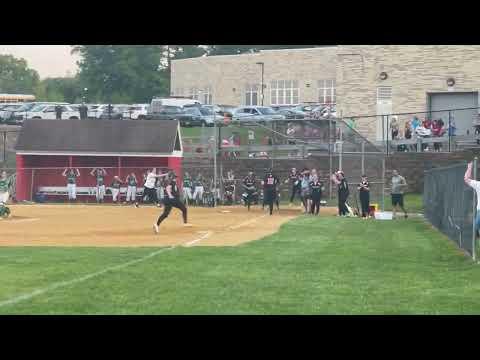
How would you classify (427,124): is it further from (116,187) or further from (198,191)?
(116,187)

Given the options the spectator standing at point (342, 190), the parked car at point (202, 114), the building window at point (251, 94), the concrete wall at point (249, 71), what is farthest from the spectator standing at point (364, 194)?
the building window at point (251, 94)

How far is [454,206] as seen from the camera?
24266 mm

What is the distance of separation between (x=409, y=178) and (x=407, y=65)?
38.3 ft

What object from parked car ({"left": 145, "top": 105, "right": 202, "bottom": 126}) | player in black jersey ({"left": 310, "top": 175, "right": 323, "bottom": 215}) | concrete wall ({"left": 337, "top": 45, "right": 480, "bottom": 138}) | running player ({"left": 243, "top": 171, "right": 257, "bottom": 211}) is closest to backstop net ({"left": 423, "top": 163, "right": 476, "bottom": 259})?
player in black jersey ({"left": 310, "top": 175, "right": 323, "bottom": 215})

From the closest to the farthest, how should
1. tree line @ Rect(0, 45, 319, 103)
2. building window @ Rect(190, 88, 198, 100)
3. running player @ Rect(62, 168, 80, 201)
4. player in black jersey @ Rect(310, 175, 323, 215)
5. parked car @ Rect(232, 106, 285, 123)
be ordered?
1. player in black jersey @ Rect(310, 175, 323, 215)
2. running player @ Rect(62, 168, 80, 201)
3. parked car @ Rect(232, 106, 285, 123)
4. building window @ Rect(190, 88, 198, 100)
5. tree line @ Rect(0, 45, 319, 103)

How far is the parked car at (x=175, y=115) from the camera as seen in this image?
68.6m

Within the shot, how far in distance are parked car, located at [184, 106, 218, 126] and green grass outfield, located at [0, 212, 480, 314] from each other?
142 ft

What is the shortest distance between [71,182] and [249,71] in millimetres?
41349

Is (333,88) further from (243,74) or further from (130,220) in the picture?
(130,220)

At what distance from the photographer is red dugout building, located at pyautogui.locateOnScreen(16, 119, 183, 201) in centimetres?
5038

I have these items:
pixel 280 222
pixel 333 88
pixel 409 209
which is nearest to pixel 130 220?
pixel 280 222

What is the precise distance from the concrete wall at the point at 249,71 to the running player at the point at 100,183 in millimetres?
33303

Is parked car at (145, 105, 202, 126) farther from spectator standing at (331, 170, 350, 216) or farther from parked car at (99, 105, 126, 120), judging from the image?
spectator standing at (331, 170, 350, 216)

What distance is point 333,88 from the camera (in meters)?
83.6
